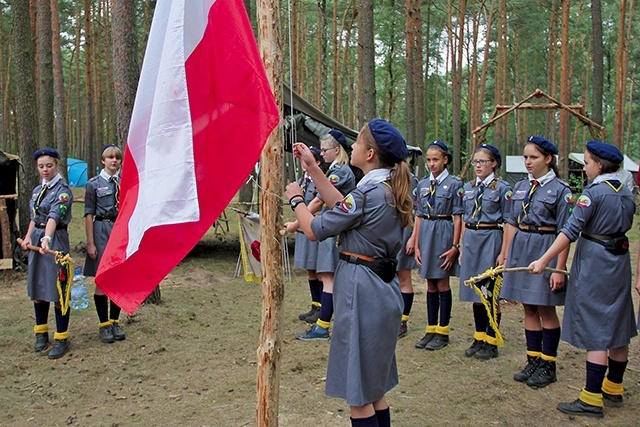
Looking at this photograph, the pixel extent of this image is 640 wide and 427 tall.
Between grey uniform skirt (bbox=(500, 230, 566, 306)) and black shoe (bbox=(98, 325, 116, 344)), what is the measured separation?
384 cm

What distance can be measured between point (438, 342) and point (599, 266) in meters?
2.19

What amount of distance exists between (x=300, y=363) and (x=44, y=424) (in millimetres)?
2159

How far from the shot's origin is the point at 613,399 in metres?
4.45

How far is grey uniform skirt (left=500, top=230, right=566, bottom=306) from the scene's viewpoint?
4.66 metres

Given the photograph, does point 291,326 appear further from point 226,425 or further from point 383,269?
point 383,269

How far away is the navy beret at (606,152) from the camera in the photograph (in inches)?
162

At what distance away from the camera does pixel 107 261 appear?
110 inches

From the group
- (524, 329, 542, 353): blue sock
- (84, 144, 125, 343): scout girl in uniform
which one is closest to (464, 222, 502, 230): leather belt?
(524, 329, 542, 353): blue sock

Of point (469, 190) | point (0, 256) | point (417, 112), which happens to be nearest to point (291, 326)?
point (469, 190)

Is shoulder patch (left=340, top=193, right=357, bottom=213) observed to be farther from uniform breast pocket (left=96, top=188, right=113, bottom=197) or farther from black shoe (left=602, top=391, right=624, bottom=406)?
uniform breast pocket (left=96, top=188, right=113, bottom=197)

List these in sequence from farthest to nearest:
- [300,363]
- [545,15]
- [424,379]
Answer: [545,15]
[300,363]
[424,379]

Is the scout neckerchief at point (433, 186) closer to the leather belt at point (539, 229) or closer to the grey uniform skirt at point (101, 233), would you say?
the leather belt at point (539, 229)

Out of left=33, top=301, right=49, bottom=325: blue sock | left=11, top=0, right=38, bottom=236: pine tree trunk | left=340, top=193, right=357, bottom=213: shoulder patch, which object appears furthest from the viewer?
left=11, top=0, right=38, bottom=236: pine tree trunk

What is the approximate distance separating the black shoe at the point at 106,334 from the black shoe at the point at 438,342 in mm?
3192
